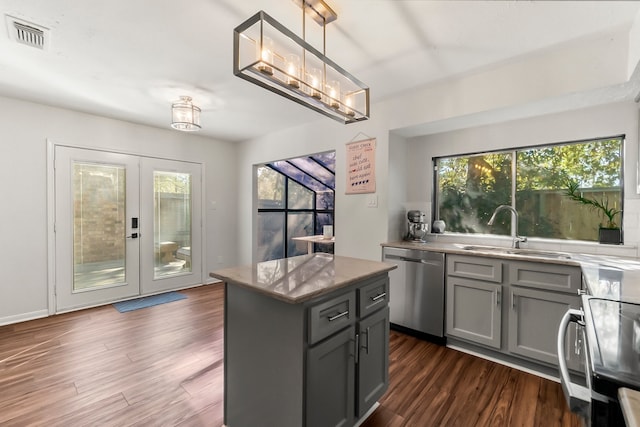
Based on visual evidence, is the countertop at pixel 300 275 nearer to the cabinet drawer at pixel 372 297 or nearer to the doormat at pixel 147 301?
the cabinet drawer at pixel 372 297

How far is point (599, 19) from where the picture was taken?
1.76 m

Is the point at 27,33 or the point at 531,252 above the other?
the point at 27,33

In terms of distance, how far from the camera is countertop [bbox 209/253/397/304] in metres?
1.32

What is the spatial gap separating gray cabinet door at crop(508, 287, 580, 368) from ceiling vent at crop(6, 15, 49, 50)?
388 centimetres

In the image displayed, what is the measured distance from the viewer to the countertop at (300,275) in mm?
1316

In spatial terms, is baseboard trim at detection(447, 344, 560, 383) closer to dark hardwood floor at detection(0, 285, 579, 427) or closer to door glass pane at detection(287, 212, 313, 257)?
dark hardwood floor at detection(0, 285, 579, 427)

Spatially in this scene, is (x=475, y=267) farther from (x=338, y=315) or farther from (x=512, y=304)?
(x=338, y=315)

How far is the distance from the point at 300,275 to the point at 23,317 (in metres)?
3.66

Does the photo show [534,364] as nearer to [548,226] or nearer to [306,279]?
[548,226]

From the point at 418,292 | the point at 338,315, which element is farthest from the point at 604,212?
the point at 338,315

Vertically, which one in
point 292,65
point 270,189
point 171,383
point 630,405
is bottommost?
point 171,383

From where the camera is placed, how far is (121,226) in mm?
3873

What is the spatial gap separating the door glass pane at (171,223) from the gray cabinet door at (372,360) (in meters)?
3.69

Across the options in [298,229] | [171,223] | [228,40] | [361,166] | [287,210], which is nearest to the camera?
[228,40]
